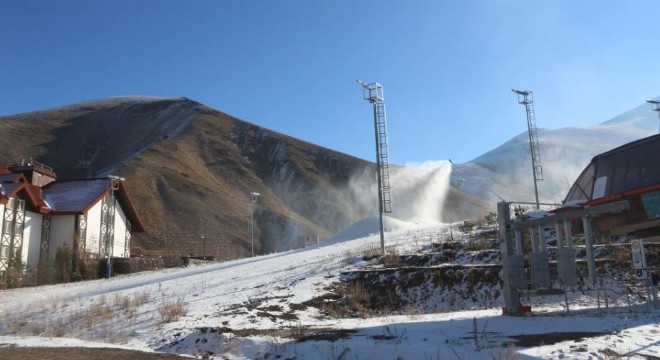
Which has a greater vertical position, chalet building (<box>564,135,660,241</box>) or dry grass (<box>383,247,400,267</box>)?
chalet building (<box>564,135,660,241</box>)

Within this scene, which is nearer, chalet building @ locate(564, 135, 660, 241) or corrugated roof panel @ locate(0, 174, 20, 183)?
chalet building @ locate(564, 135, 660, 241)

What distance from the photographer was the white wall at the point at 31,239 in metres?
43.2

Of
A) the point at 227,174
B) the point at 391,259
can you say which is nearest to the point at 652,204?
the point at 391,259

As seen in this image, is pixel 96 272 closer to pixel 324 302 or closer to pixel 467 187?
pixel 324 302

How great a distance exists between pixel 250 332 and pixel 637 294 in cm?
1194

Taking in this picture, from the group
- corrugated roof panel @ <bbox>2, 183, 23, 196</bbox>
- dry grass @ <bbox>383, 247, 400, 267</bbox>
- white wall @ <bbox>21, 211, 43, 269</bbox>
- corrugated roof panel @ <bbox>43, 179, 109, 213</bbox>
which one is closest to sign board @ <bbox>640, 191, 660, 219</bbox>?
dry grass @ <bbox>383, 247, 400, 267</bbox>

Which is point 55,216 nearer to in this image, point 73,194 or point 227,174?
point 73,194

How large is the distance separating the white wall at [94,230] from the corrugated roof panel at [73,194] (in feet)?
3.50

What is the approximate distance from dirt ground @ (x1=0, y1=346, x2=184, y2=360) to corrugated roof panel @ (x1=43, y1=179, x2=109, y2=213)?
36481mm

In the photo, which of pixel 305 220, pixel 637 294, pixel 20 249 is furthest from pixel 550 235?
pixel 305 220

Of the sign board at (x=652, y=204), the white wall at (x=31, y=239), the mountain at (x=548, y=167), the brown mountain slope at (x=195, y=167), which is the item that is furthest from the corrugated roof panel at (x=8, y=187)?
the mountain at (x=548, y=167)

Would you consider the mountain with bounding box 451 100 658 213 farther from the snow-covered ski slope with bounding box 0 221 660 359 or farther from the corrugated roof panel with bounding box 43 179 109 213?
the snow-covered ski slope with bounding box 0 221 660 359

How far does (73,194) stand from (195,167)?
67817mm

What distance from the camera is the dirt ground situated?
10.7m
